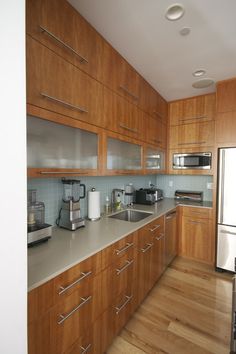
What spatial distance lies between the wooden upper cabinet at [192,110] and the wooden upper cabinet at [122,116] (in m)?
1.12

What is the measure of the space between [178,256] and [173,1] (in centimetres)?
304

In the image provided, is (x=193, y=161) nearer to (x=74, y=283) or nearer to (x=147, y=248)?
(x=147, y=248)

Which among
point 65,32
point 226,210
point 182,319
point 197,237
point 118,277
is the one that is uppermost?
point 65,32

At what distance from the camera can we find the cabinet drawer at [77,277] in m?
0.92

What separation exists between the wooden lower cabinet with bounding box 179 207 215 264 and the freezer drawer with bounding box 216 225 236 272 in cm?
17

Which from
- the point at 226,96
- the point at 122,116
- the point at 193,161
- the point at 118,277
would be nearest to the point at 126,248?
the point at 118,277

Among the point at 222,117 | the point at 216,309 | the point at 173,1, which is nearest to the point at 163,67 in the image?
the point at 173,1

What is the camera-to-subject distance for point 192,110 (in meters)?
2.91

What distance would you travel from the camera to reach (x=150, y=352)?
4.49 ft

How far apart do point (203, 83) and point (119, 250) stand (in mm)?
2395

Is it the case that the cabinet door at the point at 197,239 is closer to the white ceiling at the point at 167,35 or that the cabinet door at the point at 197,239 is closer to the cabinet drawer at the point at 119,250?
the cabinet drawer at the point at 119,250

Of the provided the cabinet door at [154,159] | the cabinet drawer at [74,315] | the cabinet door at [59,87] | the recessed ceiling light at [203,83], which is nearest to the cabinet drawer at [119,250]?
the cabinet drawer at [74,315]

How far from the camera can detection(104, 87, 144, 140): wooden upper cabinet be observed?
165 centimetres

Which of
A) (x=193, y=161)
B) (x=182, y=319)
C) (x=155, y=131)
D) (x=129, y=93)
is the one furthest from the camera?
(x=193, y=161)
